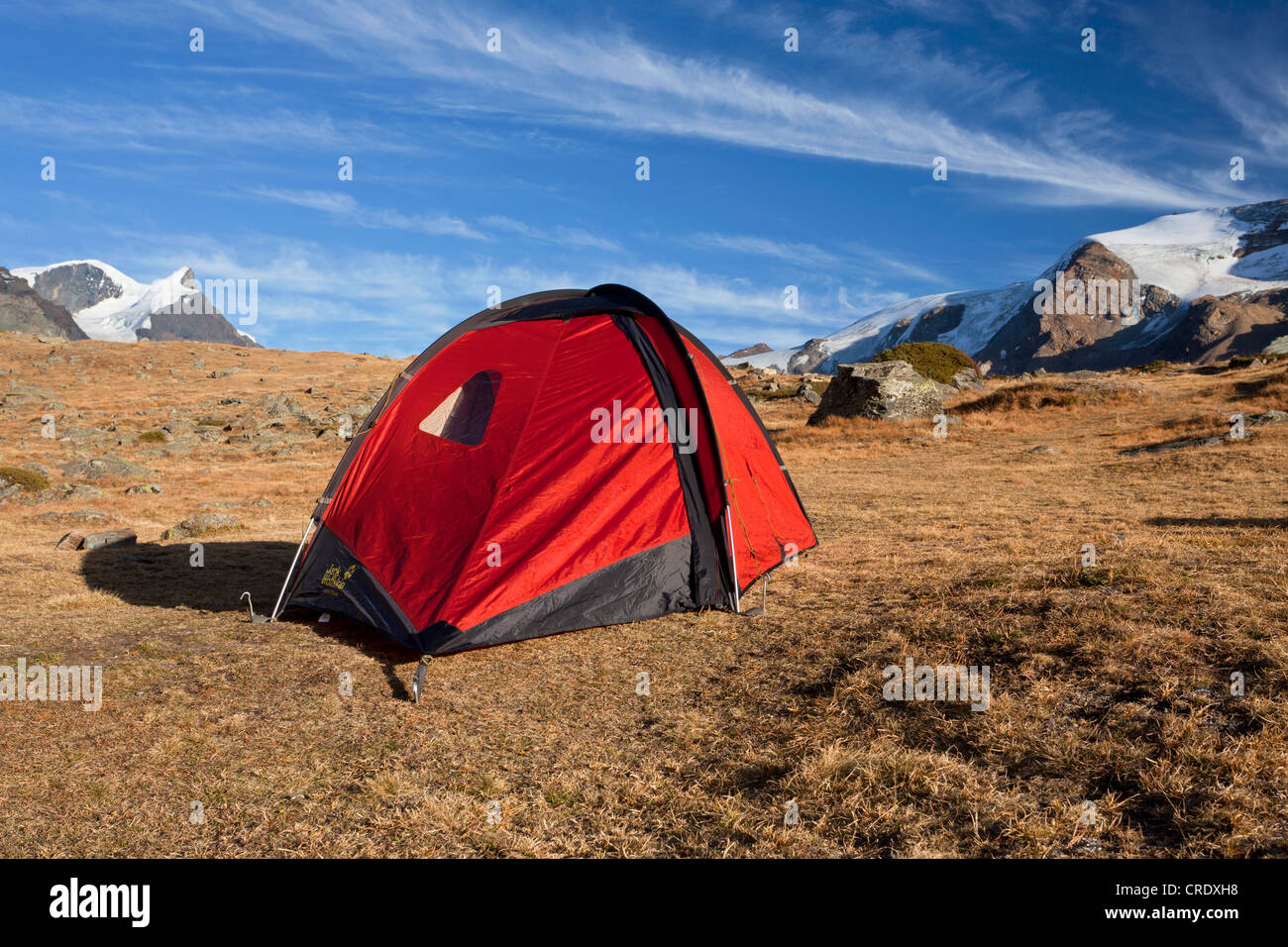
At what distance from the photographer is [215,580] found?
419 inches

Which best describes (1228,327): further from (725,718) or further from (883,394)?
(725,718)

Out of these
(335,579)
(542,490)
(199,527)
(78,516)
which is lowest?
(335,579)

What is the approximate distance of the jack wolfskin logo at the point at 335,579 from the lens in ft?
25.9

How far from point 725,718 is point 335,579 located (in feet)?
15.5

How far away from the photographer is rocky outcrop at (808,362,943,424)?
30.8 meters

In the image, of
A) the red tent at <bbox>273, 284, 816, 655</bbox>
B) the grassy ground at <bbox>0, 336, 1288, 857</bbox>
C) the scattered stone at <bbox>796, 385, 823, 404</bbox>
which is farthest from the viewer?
the scattered stone at <bbox>796, 385, 823, 404</bbox>

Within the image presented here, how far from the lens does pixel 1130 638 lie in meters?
5.86

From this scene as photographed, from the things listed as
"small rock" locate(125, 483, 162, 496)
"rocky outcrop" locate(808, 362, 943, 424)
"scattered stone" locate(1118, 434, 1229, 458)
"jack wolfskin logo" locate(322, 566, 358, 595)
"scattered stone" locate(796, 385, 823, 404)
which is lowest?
"jack wolfskin logo" locate(322, 566, 358, 595)

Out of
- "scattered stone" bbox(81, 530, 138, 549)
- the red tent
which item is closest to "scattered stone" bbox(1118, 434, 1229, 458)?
the red tent

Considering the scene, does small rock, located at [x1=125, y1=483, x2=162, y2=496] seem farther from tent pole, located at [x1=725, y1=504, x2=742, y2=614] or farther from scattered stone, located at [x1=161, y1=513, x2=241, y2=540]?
tent pole, located at [x1=725, y1=504, x2=742, y2=614]

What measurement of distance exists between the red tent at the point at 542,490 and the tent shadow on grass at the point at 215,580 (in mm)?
328

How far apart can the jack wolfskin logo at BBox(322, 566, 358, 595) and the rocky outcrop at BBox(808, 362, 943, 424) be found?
26.2 metres

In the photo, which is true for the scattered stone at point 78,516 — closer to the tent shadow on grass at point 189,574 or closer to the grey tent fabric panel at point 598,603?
the tent shadow on grass at point 189,574

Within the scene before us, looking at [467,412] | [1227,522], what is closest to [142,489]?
[467,412]
